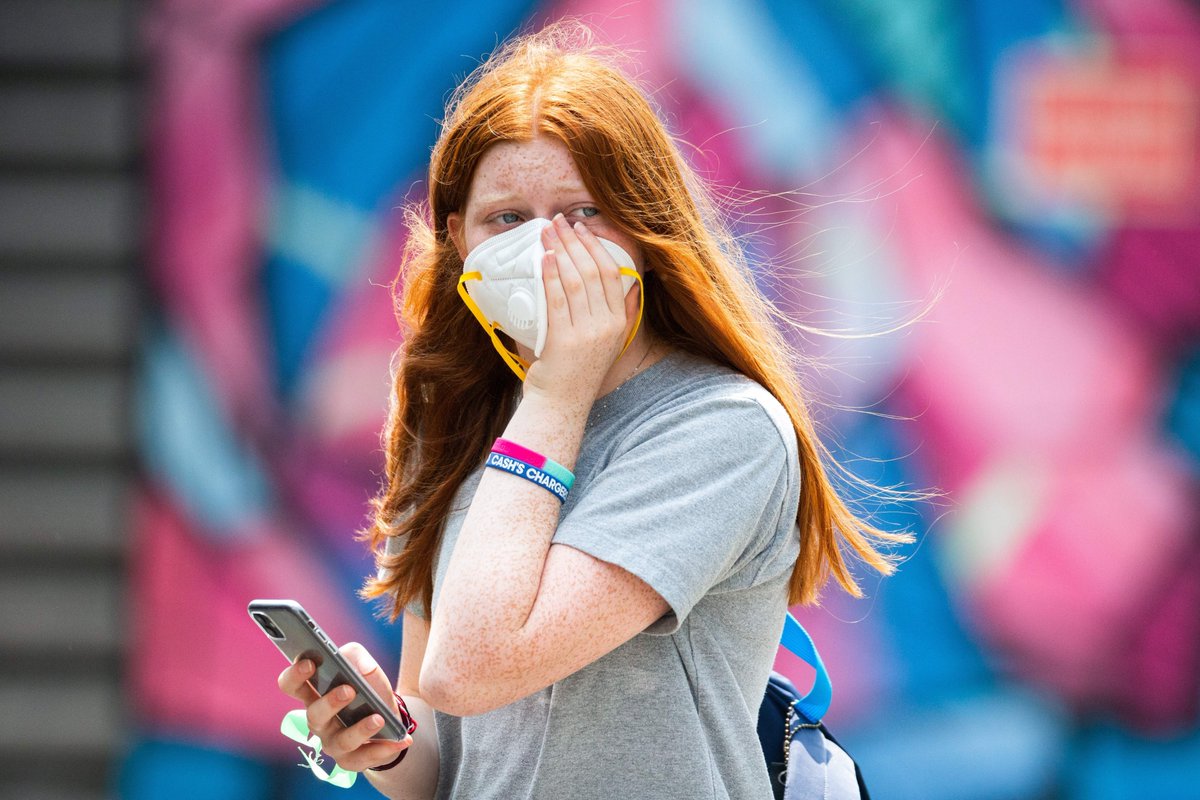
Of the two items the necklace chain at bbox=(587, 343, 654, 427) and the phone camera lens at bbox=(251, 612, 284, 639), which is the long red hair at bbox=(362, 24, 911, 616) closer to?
the necklace chain at bbox=(587, 343, 654, 427)

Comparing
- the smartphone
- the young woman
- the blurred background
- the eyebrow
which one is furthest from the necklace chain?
the blurred background

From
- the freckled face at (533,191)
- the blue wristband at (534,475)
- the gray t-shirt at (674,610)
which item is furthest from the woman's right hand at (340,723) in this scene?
the freckled face at (533,191)

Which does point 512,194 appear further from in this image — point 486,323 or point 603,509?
point 603,509

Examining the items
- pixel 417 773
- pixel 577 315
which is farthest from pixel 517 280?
pixel 417 773

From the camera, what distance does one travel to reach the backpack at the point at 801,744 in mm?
1766

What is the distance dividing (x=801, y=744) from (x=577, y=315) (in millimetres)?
695

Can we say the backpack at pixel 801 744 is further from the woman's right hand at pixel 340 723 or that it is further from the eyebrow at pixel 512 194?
the eyebrow at pixel 512 194

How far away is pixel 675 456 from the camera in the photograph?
4.89 ft

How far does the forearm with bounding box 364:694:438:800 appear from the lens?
68.3 inches

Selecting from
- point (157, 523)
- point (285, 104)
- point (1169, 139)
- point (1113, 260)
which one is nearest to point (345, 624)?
point (157, 523)

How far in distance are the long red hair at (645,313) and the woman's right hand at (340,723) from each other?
14 centimetres

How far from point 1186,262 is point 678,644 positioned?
116 inches

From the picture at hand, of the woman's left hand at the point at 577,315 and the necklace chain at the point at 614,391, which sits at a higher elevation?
the woman's left hand at the point at 577,315

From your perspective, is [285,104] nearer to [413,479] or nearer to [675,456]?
[413,479]
